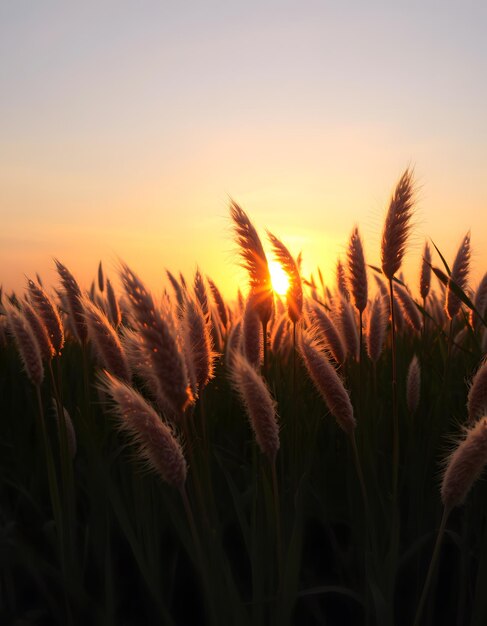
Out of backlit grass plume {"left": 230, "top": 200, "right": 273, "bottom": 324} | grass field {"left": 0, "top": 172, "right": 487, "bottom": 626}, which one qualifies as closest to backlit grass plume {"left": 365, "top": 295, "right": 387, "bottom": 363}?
grass field {"left": 0, "top": 172, "right": 487, "bottom": 626}

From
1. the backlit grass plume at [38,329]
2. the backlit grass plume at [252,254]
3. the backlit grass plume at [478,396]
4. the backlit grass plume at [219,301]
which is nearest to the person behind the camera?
the backlit grass plume at [478,396]

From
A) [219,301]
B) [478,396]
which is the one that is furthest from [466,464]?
[219,301]

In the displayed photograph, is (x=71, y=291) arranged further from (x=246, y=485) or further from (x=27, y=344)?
(x=246, y=485)

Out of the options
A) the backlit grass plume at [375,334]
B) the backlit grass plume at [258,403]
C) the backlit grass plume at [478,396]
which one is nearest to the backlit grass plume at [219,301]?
the backlit grass plume at [375,334]

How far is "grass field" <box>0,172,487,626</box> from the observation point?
1446 millimetres

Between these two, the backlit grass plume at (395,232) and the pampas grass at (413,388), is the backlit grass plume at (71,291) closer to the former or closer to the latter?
the backlit grass plume at (395,232)

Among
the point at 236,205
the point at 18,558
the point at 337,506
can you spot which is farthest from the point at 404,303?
the point at 18,558

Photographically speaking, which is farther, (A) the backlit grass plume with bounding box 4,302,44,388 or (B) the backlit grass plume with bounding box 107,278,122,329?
(B) the backlit grass plume with bounding box 107,278,122,329

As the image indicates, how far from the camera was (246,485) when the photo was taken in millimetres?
2551

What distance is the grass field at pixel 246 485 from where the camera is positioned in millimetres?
1446

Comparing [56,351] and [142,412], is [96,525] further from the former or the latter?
[142,412]

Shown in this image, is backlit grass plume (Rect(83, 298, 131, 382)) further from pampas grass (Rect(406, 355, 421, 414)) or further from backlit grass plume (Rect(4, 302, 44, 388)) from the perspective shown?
pampas grass (Rect(406, 355, 421, 414))

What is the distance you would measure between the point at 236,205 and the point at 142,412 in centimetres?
87

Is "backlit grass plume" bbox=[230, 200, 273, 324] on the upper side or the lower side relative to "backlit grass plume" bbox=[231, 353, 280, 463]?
upper
